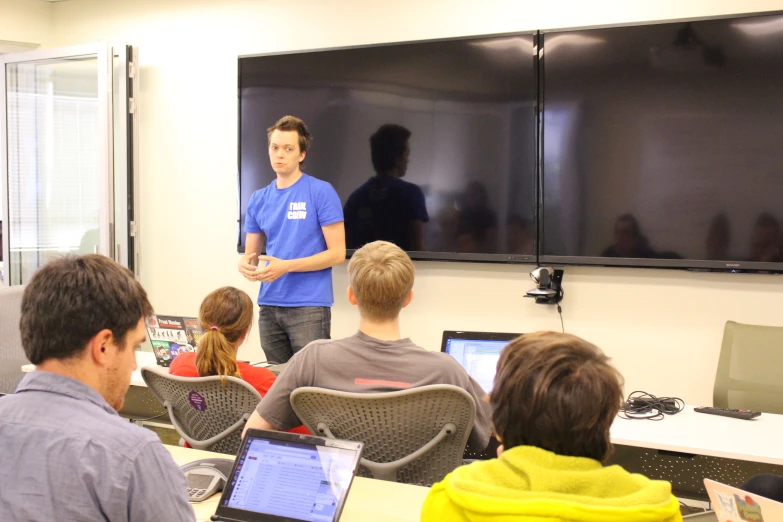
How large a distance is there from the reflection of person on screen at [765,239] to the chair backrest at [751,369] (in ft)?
1.64

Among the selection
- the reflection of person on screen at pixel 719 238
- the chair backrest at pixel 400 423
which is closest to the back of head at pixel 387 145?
the reflection of person on screen at pixel 719 238

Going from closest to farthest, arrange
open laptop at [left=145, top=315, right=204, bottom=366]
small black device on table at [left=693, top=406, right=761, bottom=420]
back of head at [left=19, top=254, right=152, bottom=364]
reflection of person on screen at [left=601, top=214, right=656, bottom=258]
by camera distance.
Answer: back of head at [left=19, top=254, right=152, bottom=364], small black device on table at [left=693, top=406, right=761, bottom=420], open laptop at [left=145, top=315, right=204, bottom=366], reflection of person on screen at [left=601, top=214, right=656, bottom=258]

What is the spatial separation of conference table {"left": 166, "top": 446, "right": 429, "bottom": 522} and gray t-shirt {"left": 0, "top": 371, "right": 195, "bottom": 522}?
1.89 ft

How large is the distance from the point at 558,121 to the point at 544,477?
3.23 meters

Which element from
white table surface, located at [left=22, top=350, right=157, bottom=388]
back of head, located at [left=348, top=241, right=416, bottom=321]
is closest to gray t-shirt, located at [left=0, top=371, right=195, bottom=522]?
back of head, located at [left=348, top=241, right=416, bottom=321]

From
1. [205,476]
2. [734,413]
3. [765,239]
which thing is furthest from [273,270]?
[765,239]

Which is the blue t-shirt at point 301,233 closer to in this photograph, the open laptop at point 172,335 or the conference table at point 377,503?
the open laptop at point 172,335

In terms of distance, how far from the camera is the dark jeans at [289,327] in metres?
3.99

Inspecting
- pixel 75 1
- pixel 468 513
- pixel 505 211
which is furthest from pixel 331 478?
pixel 75 1

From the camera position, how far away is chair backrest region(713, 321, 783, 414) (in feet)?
11.0

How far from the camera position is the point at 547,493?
1.19 metres

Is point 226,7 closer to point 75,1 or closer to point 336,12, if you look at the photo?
point 336,12

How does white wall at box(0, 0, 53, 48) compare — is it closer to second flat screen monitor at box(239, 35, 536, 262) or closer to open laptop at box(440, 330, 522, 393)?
second flat screen monitor at box(239, 35, 536, 262)

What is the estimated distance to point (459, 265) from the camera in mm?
4602
